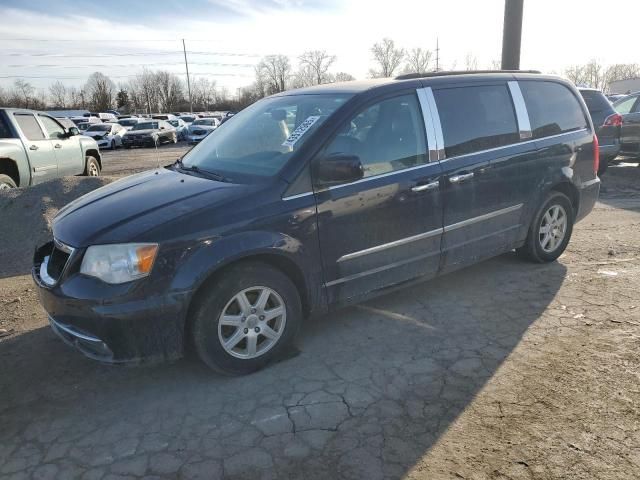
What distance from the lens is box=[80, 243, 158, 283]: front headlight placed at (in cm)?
295

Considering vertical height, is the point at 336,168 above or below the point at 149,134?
above

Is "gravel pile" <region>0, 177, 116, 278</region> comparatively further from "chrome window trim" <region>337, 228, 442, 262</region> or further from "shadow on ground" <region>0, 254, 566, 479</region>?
"chrome window trim" <region>337, 228, 442, 262</region>

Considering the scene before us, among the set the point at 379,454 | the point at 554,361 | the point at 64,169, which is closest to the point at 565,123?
the point at 554,361

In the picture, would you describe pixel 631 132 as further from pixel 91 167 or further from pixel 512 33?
pixel 91 167

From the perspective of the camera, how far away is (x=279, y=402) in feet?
10.1

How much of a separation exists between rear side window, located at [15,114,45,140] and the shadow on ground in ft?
20.8

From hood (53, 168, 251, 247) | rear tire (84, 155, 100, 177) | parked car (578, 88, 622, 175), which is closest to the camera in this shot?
hood (53, 168, 251, 247)

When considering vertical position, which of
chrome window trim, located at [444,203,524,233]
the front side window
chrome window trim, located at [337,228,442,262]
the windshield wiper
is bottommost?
chrome window trim, located at [337,228,442,262]

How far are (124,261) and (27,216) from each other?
4679 mm

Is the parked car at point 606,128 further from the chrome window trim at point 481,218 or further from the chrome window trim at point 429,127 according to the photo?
the chrome window trim at point 429,127

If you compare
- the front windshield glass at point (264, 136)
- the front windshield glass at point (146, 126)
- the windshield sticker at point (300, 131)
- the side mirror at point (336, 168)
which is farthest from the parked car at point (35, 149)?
the front windshield glass at point (146, 126)

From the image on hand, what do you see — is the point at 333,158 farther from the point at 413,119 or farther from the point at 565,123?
the point at 565,123

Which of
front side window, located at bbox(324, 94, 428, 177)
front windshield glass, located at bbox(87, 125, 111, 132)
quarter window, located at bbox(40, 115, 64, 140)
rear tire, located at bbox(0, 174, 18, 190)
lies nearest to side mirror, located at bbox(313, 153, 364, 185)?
front side window, located at bbox(324, 94, 428, 177)

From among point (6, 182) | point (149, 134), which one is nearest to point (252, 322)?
point (6, 182)
